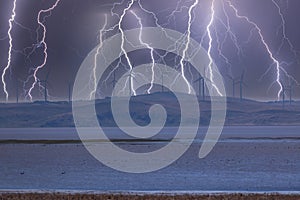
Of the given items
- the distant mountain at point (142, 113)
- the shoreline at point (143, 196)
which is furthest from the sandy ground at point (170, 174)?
the distant mountain at point (142, 113)

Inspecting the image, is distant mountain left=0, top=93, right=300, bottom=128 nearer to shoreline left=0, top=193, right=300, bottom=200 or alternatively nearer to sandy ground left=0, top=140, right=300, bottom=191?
sandy ground left=0, top=140, right=300, bottom=191

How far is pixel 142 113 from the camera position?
93812 mm

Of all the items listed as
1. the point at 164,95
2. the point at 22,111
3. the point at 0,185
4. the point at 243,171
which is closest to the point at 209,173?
the point at 243,171

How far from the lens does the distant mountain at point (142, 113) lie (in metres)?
88.0

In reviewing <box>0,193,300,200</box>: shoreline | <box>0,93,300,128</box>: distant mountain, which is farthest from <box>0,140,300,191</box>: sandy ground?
<box>0,93,300,128</box>: distant mountain

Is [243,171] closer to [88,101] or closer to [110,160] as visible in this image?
[110,160]

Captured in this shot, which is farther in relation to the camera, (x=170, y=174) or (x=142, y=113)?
(x=142, y=113)

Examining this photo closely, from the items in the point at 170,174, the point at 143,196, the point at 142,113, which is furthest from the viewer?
the point at 142,113

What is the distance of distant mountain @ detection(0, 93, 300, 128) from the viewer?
289ft

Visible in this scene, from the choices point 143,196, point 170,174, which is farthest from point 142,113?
point 143,196

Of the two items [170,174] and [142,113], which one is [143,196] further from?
[142,113]

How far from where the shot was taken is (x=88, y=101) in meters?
107

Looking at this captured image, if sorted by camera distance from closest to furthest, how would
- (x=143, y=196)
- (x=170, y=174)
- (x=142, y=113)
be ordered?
(x=143, y=196)
(x=170, y=174)
(x=142, y=113)

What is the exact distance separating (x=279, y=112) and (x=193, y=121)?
16.8 metres
